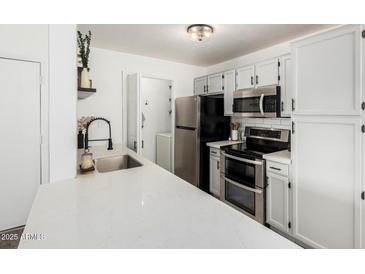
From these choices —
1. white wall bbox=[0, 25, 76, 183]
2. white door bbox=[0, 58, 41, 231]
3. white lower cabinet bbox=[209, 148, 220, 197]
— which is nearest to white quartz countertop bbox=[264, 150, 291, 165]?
white lower cabinet bbox=[209, 148, 220, 197]

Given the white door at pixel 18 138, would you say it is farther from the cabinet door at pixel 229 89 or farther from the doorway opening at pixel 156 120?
the cabinet door at pixel 229 89

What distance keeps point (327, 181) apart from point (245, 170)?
871 mm

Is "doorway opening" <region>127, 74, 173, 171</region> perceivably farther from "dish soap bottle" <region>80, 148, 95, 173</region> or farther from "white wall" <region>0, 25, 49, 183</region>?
"dish soap bottle" <region>80, 148, 95, 173</region>

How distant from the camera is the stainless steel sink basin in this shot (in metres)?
2.09

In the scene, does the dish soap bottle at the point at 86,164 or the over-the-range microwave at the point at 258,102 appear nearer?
the dish soap bottle at the point at 86,164

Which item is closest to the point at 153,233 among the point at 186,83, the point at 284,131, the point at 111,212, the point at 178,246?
the point at 178,246

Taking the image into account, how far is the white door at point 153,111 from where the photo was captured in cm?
397

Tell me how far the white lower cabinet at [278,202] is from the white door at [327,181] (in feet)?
0.29

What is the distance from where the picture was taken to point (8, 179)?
1.78 metres

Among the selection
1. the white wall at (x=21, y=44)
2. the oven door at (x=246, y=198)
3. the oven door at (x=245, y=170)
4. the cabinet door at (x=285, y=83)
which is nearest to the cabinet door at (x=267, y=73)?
the cabinet door at (x=285, y=83)

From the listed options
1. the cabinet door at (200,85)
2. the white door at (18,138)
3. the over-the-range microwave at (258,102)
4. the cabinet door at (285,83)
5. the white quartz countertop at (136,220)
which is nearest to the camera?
the white quartz countertop at (136,220)

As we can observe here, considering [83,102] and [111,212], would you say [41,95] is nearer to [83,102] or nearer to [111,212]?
[83,102]

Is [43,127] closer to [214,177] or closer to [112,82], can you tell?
[112,82]

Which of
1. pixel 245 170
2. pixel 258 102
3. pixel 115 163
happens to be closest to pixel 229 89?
pixel 258 102
